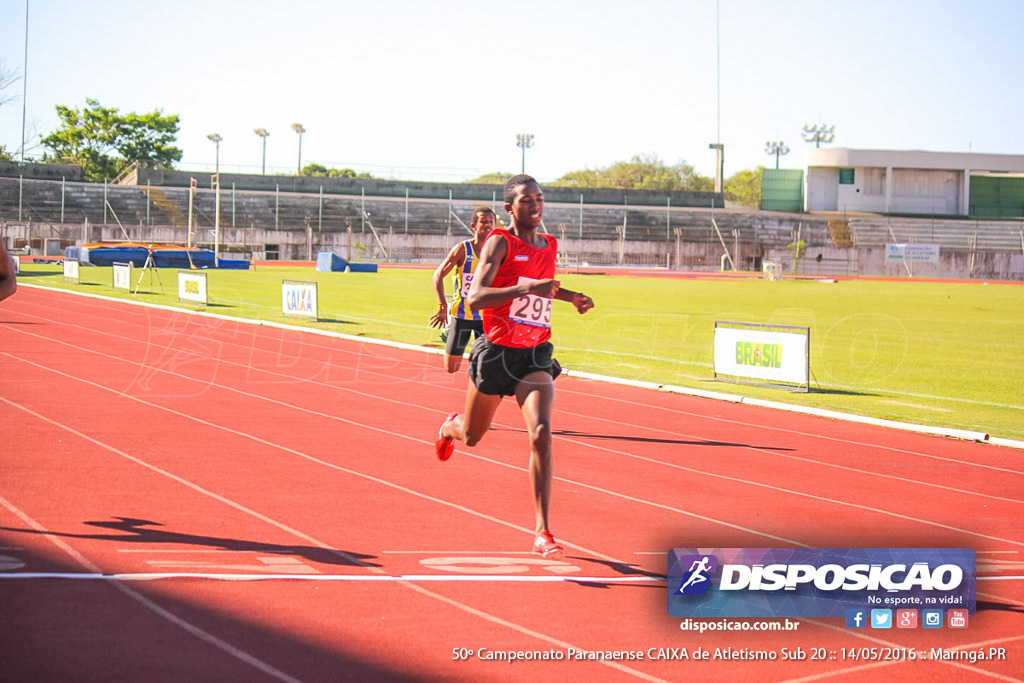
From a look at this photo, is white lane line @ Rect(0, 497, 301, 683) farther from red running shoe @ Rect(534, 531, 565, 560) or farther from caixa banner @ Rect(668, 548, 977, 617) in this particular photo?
red running shoe @ Rect(534, 531, 565, 560)

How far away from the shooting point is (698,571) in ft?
15.3

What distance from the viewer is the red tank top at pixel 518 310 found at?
607 centimetres

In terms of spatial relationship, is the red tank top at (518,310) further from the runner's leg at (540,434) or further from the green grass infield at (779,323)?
the green grass infield at (779,323)

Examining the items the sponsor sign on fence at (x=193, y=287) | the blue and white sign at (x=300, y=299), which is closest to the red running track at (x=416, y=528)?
the blue and white sign at (x=300, y=299)

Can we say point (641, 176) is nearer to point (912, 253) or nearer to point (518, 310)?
point (912, 253)

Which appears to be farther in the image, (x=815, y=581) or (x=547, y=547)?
(x=547, y=547)

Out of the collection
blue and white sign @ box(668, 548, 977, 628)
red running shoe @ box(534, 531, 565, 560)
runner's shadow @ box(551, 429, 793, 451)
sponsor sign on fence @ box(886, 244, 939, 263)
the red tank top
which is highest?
sponsor sign on fence @ box(886, 244, 939, 263)

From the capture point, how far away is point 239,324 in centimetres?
2291

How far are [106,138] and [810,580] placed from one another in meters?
103

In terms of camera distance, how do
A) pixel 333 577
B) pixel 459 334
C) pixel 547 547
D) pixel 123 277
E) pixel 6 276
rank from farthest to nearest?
pixel 123 277 < pixel 459 334 < pixel 547 547 < pixel 333 577 < pixel 6 276

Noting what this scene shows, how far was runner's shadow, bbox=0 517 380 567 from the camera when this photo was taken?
5.80 m

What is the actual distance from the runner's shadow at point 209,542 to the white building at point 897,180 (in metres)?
88.7

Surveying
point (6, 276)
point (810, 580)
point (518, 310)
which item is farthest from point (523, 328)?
point (6, 276)

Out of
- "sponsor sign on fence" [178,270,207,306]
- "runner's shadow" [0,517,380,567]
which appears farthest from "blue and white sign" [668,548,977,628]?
"sponsor sign on fence" [178,270,207,306]
